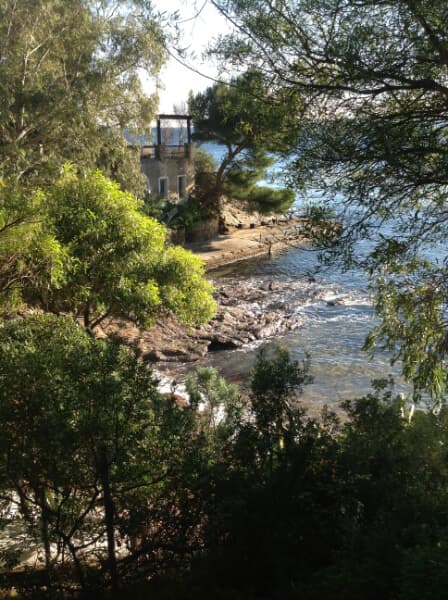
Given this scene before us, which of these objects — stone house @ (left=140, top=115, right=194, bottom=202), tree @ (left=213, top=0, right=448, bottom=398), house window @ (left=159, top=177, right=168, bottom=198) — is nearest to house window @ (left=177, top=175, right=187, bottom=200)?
stone house @ (left=140, top=115, right=194, bottom=202)

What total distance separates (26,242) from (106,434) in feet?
22.6

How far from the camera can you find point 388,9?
7309 mm

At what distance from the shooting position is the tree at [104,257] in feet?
44.2

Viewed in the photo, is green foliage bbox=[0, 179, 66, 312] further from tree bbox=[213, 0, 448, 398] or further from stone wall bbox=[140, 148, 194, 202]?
stone wall bbox=[140, 148, 194, 202]

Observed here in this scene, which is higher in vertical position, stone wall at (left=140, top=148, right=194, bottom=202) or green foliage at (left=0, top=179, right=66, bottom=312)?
stone wall at (left=140, top=148, right=194, bottom=202)

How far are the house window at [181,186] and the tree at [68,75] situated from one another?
688 inches

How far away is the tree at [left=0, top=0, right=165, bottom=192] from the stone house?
15.3 meters

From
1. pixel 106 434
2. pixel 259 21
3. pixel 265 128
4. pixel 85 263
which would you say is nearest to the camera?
pixel 106 434

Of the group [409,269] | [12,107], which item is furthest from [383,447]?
[12,107]

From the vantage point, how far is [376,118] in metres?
7.75

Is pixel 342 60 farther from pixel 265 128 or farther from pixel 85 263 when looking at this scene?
pixel 85 263

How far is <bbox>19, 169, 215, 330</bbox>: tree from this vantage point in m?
13.5

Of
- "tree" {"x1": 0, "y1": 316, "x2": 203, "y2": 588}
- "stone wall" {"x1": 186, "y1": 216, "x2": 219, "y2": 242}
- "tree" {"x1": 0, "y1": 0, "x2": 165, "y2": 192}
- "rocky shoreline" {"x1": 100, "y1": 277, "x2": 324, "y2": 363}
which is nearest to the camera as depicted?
"tree" {"x1": 0, "y1": 316, "x2": 203, "y2": 588}

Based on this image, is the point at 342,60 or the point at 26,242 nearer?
the point at 342,60
